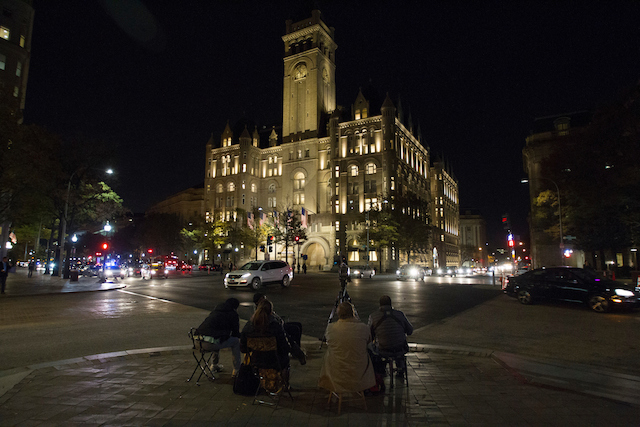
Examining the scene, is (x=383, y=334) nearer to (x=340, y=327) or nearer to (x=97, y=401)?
(x=340, y=327)

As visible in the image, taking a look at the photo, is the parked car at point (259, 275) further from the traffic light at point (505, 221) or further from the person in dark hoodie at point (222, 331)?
the traffic light at point (505, 221)

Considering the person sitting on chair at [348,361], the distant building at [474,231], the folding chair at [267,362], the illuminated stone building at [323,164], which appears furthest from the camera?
the distant building at [474,231]

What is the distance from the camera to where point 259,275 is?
22969mm

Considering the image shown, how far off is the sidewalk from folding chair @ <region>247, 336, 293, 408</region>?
25 cm

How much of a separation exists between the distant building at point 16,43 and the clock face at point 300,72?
44.1 metres

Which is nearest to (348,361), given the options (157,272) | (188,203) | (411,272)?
(411,272)

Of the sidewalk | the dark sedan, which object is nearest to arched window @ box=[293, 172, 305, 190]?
the dark sedan

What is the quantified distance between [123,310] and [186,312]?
2543 mm

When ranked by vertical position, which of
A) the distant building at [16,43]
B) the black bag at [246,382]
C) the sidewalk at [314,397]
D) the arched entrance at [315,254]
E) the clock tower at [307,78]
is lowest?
the sidewalk at [314,397]

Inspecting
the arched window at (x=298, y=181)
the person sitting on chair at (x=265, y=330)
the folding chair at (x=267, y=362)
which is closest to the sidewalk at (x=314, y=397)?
the folding chair at (x=267, y=362)

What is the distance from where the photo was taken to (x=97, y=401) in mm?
4961

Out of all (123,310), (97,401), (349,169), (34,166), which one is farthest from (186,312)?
(349,169)

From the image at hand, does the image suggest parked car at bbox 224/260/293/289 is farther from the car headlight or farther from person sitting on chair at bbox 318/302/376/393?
person sitting on chair at bbox 318/302/376/393

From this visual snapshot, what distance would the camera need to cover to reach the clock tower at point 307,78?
74688 millimetres
